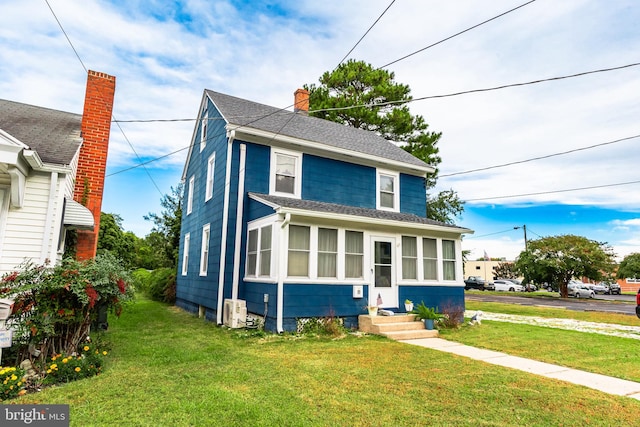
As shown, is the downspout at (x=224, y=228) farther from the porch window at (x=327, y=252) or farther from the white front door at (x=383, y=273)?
the white front door at (x=383, y=273)

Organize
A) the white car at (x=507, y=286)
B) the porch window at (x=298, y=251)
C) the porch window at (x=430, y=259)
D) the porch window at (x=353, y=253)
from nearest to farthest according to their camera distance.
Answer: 1. the porch window at (x=298, y=251)
2. the porch window at (x=353, y=253)
3. the porch window at (x=430, y=259)
4. the white car at (x=507, y=286)

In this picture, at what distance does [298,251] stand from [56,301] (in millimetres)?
4941

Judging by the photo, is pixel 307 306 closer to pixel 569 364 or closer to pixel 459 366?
pixel 459 366

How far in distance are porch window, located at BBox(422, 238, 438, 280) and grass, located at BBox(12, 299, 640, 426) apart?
412 centimetres

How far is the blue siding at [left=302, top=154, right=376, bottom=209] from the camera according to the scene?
36.9 ft

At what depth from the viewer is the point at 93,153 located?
8133mm

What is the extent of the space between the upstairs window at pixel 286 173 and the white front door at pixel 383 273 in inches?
117

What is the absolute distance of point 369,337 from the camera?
8.09 m

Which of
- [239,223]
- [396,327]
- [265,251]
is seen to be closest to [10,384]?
[265,251]

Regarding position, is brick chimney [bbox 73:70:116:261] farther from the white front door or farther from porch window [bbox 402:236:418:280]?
porch window [bbox 402:236:418:280]

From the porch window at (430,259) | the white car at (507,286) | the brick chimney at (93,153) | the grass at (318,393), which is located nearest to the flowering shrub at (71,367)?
the grass at (318,393)

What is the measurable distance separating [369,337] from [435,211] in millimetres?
17091

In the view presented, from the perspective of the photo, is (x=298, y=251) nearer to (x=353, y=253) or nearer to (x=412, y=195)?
(x=353, y=253)

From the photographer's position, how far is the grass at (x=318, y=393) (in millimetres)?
3414
